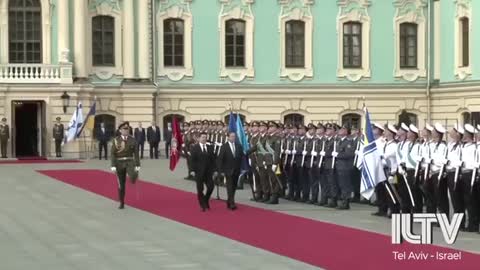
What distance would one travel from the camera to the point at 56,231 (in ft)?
54.3

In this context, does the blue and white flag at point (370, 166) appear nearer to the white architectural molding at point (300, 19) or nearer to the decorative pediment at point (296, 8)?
the white architectural molding at point (300, 19)

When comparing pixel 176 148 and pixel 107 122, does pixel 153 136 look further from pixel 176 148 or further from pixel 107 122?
pixel 176 148

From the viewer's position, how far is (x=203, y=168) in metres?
20.1

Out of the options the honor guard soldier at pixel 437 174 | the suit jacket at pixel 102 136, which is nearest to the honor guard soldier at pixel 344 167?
the honor guard soldier at pixel 437 174

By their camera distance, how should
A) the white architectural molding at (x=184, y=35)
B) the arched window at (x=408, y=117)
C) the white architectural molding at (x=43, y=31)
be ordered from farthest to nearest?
the white architectural molding at (x=184, y=35)
the arched window at (x=408, y=117)
the white architectural molding at (x=43, y=31)

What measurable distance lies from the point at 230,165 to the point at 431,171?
198 inches

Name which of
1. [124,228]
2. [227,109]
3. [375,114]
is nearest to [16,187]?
[124,228]

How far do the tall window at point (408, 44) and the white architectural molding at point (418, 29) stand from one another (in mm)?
195

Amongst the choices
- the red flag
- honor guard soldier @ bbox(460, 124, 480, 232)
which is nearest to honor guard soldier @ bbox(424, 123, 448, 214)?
honor guard soldier @ bbox(460, 124, 480, 232)

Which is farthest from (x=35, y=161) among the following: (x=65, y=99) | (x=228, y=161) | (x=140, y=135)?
(x=228, y=161)

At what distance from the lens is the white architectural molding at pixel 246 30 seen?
44.0m

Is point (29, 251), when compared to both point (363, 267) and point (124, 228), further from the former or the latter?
point (363, 267)

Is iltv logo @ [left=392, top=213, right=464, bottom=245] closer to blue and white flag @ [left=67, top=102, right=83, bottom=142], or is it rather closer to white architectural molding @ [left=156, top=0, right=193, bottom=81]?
blue and white flag @ [left=67, top=102, right=83, bottom=142]

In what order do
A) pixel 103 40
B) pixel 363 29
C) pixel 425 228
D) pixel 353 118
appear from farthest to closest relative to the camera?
pixel 353 118 → pixel 363 29 → pixel 103 40 → pixel 425 228
